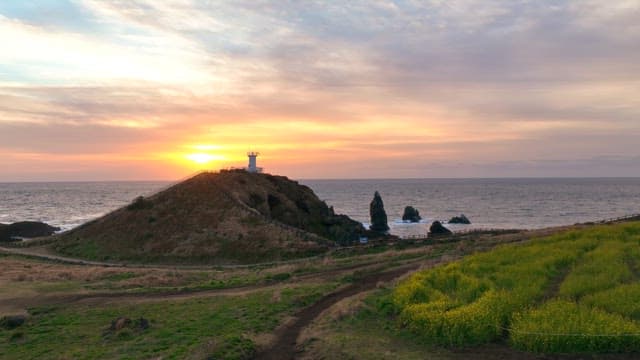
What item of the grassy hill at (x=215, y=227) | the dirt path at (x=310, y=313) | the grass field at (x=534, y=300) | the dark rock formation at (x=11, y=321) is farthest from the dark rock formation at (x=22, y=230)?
the grass field at (x=534, y=300)

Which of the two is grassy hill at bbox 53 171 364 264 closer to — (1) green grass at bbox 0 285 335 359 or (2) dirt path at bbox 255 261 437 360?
(2) dirt path at bbox 255 261 437 360

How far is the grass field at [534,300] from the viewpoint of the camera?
1697 cm

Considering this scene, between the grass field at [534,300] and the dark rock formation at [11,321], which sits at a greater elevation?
the grass field at [534,300]

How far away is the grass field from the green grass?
603cm

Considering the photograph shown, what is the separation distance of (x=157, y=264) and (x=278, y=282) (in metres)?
22.3

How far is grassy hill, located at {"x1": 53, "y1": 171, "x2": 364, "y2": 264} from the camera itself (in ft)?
181

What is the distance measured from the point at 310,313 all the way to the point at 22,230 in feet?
267

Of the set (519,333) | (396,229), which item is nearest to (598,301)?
(519,333)

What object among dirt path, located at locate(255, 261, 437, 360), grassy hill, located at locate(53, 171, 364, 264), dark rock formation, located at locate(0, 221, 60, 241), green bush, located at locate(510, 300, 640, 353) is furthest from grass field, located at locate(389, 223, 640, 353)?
dark rock formation, located at locate(0, 221, 60, 241)

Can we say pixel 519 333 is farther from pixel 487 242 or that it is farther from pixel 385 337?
pixel 487 242

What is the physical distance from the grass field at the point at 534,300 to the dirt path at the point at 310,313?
3.51m

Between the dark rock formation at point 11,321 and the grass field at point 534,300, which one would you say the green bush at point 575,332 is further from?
the dark rock formation at point 11,321

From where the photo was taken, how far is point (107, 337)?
925 inches

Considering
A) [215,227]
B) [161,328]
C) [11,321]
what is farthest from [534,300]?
[215,227]
